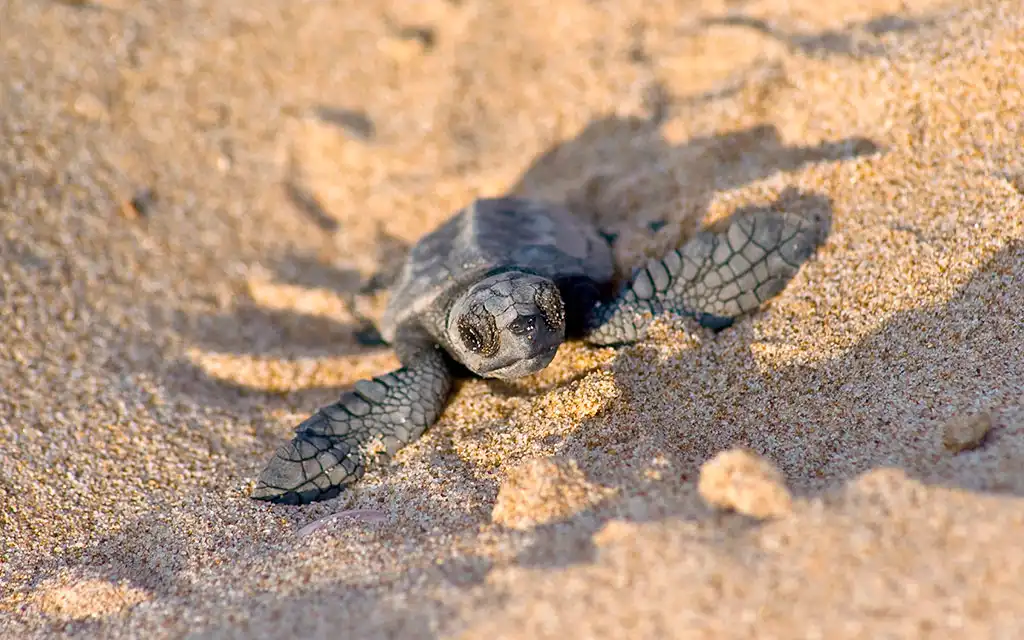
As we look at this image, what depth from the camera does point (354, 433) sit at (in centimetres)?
279

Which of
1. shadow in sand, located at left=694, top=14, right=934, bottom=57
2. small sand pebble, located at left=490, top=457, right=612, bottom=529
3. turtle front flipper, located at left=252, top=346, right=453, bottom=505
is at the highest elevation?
shadow in sand, located at left=694, top=14, right=934, bottom=57

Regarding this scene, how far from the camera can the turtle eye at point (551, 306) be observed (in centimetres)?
271

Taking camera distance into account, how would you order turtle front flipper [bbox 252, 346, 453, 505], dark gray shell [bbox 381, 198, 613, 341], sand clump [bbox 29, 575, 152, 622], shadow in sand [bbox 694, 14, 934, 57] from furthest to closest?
shadow in sand [bbox 694, 14, 934, 57], dark gray shell [bbox 381, 198, 613, 341], turtle front flipper [bbox 252, 346, 453, 505], sand clump [bbox 29, 575, 152, 622]

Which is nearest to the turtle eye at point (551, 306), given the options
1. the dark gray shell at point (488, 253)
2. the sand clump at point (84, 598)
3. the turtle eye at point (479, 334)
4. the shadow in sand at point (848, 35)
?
the turtle eye at point (479, 334)

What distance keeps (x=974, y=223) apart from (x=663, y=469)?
156 centimetres

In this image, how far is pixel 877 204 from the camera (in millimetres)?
2961

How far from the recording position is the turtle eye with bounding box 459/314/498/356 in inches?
107

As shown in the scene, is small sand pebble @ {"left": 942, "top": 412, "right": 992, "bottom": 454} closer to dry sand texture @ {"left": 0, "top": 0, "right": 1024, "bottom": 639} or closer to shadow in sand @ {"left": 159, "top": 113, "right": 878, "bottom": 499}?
dry sand texture @ {"left": 0, "top": 0, "right": 1024, "bottom": 639}

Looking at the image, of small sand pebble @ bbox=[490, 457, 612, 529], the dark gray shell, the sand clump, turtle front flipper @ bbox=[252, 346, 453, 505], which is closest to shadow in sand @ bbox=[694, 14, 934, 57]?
the dark gray shell

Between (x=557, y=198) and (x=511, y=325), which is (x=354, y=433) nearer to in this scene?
(x=511, y=325)

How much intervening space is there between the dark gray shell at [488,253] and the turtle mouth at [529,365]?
449 millimetres

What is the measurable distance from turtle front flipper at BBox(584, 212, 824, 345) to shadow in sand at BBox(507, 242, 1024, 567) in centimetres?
19

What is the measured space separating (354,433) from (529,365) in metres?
0.72

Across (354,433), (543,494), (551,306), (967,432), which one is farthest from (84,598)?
(967,432)
